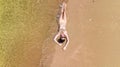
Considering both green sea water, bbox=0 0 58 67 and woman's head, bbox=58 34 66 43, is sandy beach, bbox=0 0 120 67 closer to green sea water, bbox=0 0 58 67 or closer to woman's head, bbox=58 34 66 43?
green sea water, bbox=0 0 58 67

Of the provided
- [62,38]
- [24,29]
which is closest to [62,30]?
[62,38]

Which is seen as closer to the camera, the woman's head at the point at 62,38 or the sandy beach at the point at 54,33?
the woman's head at the point at 62,38

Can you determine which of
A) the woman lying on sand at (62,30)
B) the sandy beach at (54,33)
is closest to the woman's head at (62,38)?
the woman lying on sand at (62,30)

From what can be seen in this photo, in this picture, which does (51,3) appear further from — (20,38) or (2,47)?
(2,47)

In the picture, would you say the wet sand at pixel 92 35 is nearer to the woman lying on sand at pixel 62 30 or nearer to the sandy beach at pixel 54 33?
the sandy beach at pixel 54 33

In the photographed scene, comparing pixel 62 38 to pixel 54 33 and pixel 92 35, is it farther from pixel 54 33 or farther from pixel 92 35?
pixel 92 35
